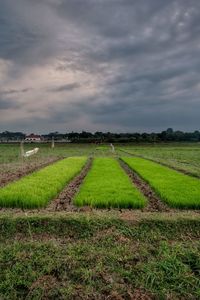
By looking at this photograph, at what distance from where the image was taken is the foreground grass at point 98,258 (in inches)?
185

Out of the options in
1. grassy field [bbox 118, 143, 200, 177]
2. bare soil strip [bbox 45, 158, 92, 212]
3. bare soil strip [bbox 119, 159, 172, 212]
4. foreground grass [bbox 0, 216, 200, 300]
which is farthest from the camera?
grassy field [bbox 118, 143, 200, 177]

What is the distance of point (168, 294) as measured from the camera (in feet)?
15.1

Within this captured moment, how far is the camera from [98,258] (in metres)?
5.61

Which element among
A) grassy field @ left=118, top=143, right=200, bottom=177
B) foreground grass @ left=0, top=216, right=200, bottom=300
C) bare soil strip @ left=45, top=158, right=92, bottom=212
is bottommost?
grassy field @ left=118, top=143, right=200, bottom=177

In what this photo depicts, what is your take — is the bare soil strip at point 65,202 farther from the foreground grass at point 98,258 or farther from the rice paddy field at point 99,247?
the foreground grass at point 98,258

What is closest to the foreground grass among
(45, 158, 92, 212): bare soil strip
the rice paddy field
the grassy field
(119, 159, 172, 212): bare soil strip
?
the rice paddy field

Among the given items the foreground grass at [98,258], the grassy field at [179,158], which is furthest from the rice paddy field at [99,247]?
the grassy field at [179,158]

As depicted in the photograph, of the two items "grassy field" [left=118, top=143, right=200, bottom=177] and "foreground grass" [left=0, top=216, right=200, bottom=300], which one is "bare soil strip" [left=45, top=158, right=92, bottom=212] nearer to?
"foreground grass" [left=0, top=216, right=200, bottom=300]

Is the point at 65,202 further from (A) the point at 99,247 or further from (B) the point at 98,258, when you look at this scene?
(B) the point at 98,258

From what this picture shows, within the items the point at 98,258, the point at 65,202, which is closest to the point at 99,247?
the point at 98,258

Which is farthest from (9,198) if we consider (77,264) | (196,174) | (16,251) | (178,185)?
(196,174)

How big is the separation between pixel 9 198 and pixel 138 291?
552cm

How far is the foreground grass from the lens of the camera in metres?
4.69

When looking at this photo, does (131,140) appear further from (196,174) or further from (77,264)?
(77,264)
